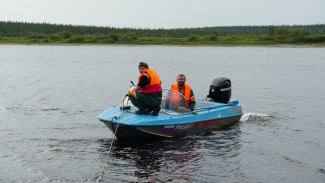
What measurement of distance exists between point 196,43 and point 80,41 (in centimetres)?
2706

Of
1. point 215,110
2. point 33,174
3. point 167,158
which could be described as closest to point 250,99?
point 215,110

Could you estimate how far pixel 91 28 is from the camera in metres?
130

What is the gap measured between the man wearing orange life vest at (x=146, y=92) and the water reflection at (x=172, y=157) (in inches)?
42.7

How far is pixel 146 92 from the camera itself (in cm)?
1123

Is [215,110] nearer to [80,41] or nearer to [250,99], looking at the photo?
[250,99]

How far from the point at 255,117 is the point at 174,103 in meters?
5.39

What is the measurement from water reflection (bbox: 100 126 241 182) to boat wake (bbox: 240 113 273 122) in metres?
2.89

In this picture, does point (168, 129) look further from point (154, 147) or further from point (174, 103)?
point (174, 103)

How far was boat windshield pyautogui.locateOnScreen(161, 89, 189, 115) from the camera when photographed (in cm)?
1207

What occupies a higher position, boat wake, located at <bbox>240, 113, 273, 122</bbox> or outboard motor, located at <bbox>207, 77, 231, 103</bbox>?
outboard motor, located at <bbox>207, 77, 231, 103</bbox>

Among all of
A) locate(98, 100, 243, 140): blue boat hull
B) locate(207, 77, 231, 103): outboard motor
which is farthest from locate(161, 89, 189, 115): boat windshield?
locate(207, 77, 231, 103): outboard motor

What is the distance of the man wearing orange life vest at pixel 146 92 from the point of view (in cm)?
1104

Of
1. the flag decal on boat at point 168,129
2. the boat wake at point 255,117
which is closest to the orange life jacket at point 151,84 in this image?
the flag decal on boat at point 168,129

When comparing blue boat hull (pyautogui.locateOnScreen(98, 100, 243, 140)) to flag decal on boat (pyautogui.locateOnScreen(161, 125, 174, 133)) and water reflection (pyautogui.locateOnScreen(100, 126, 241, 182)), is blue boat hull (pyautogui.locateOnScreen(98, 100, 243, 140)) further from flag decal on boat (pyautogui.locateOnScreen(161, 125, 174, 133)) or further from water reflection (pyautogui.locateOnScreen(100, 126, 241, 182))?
water reflection (pyautogui.locateOnScreen(100, 126, 241, 182))
